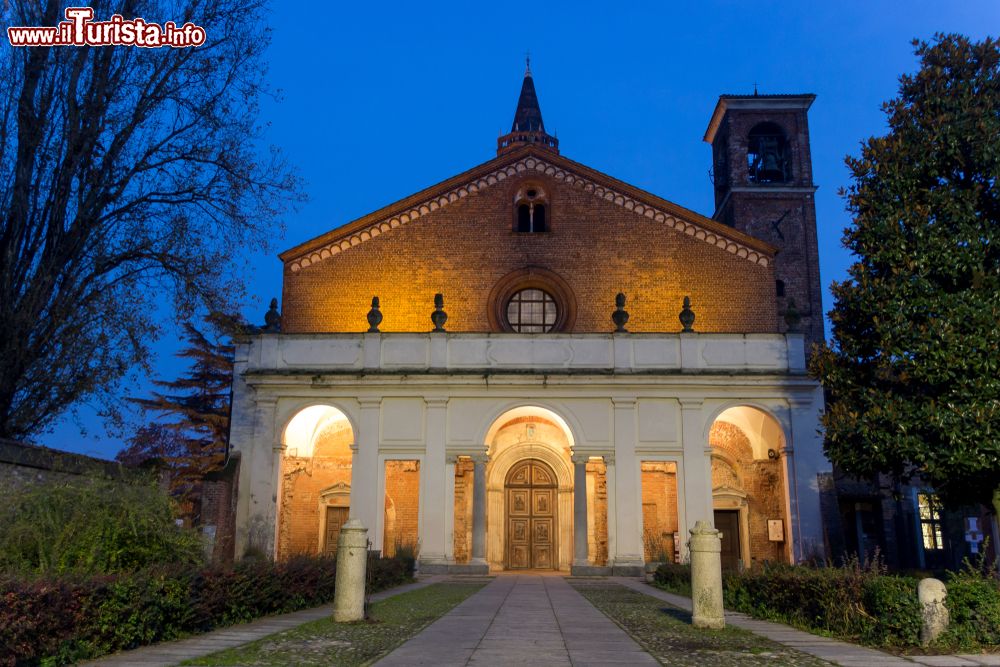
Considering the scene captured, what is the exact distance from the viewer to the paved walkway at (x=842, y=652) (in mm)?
6836

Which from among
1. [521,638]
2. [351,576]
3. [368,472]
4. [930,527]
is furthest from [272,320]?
[930,527]

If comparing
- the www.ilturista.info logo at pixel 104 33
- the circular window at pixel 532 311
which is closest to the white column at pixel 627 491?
the circular window at pixel 532 311

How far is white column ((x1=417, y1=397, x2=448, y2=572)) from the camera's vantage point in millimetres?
19547

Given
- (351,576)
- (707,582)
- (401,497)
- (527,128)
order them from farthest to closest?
(527,128)
(401,497)
(351,576)
(707,582)

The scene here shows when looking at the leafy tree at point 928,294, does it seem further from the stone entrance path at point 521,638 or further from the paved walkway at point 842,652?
the stone entrance path at point 521,638

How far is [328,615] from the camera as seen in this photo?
33.7 feet

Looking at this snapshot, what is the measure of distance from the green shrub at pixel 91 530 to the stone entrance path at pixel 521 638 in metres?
3.16

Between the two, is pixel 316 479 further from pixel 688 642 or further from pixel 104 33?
pixel 688 642

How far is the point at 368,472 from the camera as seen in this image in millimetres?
20078

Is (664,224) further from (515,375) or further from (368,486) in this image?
(368,486)

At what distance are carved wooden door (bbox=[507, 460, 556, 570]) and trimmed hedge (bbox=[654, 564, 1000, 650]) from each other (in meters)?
11.6

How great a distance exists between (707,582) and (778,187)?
2069 cm

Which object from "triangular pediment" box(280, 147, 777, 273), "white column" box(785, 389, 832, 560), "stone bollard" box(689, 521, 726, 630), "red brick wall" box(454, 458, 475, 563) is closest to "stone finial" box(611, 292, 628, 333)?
"triangular pediment" box(280, 147, 777, 273)

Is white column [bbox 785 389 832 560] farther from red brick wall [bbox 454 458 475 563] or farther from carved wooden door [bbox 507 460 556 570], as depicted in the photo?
red brick wall [bbox 454 458 475 563]
